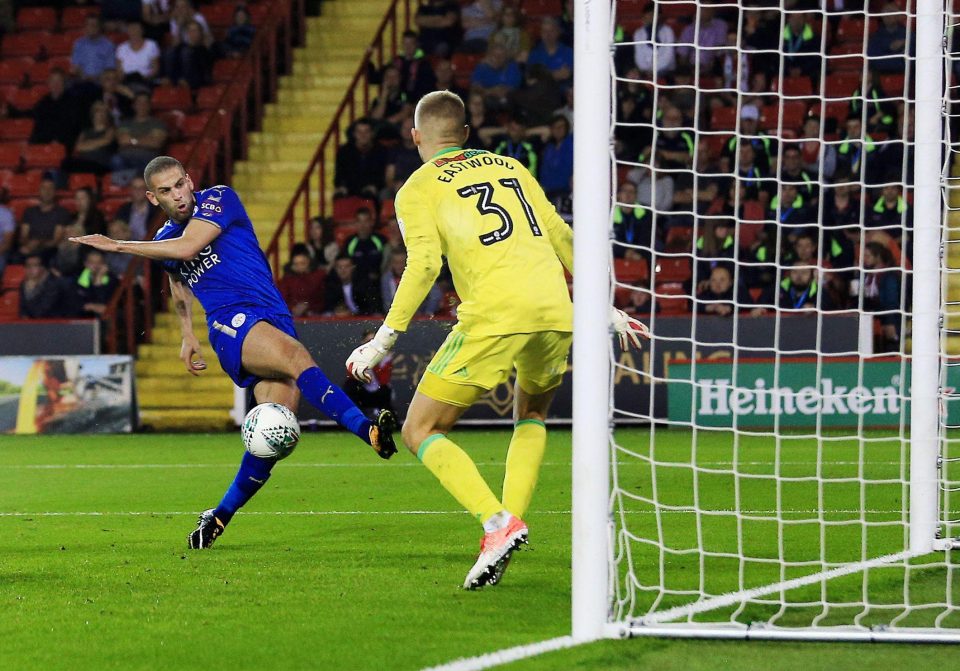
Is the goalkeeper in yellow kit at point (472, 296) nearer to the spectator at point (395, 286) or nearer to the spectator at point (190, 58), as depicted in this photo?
the spectator at point (395, 286)

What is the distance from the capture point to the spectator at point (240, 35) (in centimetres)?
1939

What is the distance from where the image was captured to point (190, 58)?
19.1 metres

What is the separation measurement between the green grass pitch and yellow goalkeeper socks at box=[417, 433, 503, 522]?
12.1 inches

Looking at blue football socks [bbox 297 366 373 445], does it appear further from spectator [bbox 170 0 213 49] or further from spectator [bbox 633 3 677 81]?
spectator [bbox 170 0 213 49]

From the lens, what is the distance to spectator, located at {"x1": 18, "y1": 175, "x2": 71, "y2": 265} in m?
17.3

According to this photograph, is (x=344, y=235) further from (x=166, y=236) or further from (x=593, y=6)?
(x=593, y=6)

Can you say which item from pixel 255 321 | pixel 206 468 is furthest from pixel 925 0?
pixel 206 468

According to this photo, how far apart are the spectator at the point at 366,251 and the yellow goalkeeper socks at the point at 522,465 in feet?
30.5

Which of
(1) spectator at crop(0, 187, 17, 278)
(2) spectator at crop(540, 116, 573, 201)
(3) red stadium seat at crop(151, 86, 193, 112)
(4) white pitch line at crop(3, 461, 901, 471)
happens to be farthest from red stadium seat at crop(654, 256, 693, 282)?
(1) spectator at crop(0, 187, 17, 278)

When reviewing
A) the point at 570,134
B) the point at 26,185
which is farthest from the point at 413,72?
the point at 26,185

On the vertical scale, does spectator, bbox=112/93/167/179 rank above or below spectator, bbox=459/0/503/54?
below

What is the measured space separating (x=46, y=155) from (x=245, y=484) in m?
13.3

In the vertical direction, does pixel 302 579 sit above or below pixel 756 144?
below

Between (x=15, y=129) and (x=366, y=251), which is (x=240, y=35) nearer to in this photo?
(x=15, y=129)
